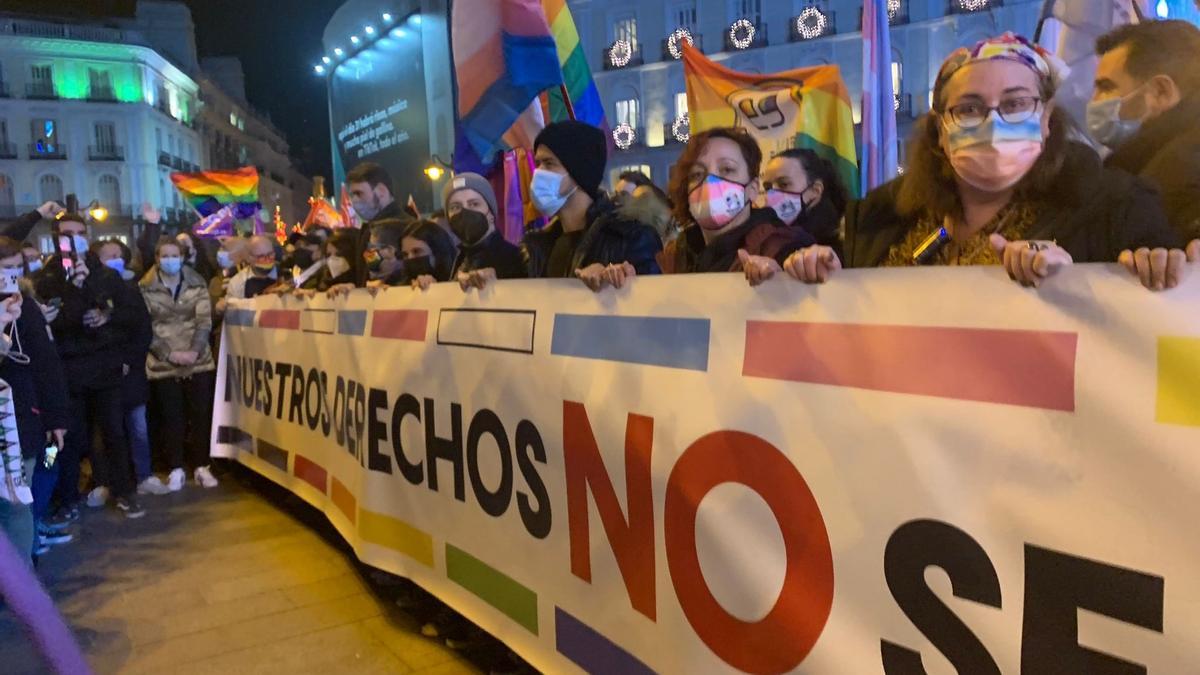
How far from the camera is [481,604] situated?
3.21 m

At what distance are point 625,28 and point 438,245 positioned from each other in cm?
2998

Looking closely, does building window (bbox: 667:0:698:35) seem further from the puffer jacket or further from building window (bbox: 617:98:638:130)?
the puffer jacket

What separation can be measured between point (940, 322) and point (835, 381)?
10.1 inches

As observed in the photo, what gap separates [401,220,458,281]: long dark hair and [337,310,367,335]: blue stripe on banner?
1.52 feet

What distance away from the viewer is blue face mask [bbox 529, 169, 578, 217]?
3436mm

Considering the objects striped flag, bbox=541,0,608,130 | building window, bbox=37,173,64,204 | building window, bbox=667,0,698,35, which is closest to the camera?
striped flag, bbox=541,0,608,130

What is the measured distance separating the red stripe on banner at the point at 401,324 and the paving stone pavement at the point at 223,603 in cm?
120

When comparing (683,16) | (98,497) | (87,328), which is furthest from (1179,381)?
(683,16)

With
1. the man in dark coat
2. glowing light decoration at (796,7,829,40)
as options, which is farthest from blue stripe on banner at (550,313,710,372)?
glowing light decoration at (796,7,829,40)

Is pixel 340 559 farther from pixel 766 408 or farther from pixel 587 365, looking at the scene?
pixel 766 408

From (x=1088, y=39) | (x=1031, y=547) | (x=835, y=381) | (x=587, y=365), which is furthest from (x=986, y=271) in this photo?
(x=1088, y=39)

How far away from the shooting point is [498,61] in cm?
605

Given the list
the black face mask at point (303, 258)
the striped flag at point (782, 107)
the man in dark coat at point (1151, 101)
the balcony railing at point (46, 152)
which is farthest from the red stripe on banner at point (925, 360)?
the balcony railing at point (46, 152)

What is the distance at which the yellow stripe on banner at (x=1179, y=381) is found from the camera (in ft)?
4.55
